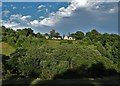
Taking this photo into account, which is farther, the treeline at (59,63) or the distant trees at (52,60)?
the distant trees at (52,60)

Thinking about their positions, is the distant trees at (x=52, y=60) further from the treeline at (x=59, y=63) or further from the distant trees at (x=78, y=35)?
the distant trees at (x=78, y=35)

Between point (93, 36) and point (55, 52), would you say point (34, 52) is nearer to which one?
point (55, 52)

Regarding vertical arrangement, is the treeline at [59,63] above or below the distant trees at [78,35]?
below

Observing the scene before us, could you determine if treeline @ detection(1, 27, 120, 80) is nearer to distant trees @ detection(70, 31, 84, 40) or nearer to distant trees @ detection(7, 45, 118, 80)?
distant trees @ detection(7, 45, 118, 80)

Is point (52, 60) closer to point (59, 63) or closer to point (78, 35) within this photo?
point (59, 63)

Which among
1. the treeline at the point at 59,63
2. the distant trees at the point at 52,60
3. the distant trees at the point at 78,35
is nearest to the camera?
the treeline at the point at 59,63

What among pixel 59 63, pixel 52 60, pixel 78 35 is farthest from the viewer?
pixel 78 35

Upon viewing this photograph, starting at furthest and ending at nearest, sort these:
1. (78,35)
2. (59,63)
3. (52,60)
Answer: (78,35) → (52,60) → (59,63)

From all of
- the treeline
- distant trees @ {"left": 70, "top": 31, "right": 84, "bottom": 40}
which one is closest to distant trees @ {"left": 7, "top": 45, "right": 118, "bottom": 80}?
the treeline

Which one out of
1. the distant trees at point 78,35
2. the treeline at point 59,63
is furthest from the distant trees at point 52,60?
the distant trees at point 78,35

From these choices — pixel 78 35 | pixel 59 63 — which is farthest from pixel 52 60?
pixel 78 35

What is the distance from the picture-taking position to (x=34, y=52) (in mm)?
33219

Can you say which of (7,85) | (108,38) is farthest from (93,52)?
(7,85)

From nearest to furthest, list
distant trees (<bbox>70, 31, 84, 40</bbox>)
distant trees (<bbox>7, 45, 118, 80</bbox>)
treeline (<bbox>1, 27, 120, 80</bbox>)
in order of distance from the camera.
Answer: treeline (<bbox>1, 27, 120, 80</bbox>)
distant trees (<bbox>7, 45, 118, 80</bbox>)
distant trees (<bbox>70, 31, 84, 40</bbox>)
